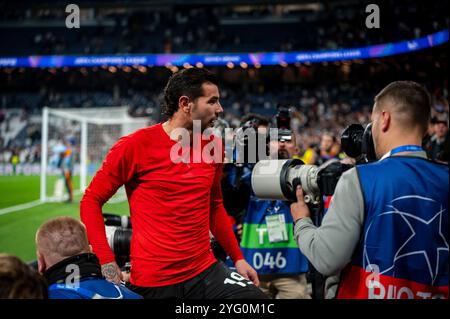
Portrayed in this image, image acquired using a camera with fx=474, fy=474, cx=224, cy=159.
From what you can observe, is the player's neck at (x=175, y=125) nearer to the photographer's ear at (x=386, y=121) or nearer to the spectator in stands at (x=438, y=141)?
the photographer's ear at (x=386, y=121)

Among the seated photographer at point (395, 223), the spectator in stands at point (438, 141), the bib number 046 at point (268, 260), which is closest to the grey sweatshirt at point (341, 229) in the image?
the seated photographer at point (395, 223)

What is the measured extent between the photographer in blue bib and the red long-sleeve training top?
4.13ft

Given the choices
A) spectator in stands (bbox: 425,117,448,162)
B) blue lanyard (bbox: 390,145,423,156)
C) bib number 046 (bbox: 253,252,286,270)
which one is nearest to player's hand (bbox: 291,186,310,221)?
blue lanyard (bbox: 390,145,423,156)

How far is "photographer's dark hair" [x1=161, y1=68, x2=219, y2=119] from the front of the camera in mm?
2365

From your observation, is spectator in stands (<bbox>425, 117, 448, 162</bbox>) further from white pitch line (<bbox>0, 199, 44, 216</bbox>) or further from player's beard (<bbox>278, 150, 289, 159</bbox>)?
white pitch line (<bbox>0, 199, 44, 216</bbox>)

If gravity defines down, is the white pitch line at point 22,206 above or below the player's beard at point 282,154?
below

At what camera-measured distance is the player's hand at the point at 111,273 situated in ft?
6.81

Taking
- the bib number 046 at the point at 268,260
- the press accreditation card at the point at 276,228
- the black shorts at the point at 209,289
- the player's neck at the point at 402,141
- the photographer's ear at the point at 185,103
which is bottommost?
the bib number 046 at the point at 268,260

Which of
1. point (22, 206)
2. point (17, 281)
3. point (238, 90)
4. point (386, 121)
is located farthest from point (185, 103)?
point (238, 90)

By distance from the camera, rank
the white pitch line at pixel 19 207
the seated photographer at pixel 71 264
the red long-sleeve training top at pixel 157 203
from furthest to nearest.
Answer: the white pitch line at pixel 19 207 < the red long-sleeve training top at pixel 157 203 < the seated photographer at pixel 71 264

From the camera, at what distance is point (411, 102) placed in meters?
1.64

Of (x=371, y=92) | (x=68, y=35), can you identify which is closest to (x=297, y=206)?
(x=371, y=92)

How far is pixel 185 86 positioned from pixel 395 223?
125 cm

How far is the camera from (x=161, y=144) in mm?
2336
